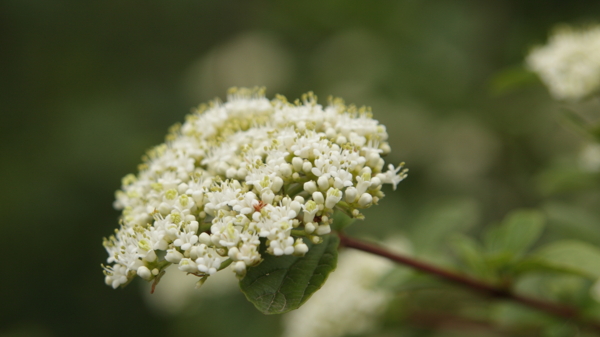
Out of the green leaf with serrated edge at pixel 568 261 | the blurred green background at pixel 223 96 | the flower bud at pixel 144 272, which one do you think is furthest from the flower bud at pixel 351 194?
the blurred green background at pixel 223 96

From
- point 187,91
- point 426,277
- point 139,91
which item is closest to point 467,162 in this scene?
point 426,277

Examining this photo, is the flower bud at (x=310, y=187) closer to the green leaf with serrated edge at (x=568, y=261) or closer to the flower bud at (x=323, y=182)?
the flower bud at (x=323, y=182)

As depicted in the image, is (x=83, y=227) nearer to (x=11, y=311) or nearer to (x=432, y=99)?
(x=11, y=311)

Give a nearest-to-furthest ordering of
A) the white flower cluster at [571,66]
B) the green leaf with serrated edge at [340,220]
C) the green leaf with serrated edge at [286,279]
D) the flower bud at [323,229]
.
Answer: the green leaf with serrated edge at [286,279]
the flower bud at [323,229]
the green leaf with serrated edge at [340,220]
the white flower cluster at [571,66]

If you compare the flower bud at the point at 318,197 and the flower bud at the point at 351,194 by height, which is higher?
the flower bud at the point at 351,194

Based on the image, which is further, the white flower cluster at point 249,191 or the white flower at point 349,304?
the white flower at point 349,304

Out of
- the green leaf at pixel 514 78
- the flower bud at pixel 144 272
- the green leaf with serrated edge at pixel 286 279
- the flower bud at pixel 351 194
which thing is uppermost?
the green leaf at pixel 514 78

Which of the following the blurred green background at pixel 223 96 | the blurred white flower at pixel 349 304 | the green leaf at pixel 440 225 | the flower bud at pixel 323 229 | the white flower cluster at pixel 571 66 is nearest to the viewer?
the flower bud at pixel 323 229
